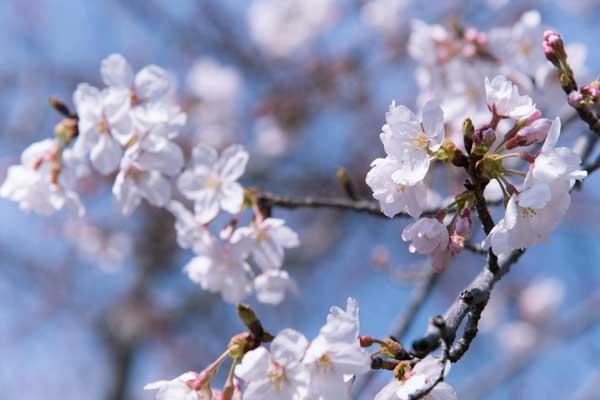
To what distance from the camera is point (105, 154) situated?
1.81m

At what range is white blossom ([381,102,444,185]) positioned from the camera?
1.30 m

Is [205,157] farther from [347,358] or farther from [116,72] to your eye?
[347,358]

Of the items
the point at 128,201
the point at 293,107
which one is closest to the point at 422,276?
the point at 128,201

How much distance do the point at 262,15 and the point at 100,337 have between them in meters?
4.09

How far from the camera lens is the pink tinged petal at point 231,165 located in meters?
1.94

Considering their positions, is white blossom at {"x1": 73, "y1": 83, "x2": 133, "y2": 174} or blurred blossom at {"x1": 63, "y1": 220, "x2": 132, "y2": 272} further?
blurred blossom at {"x1": 63, "y1": 220, "x2": 132, "y2": 272}

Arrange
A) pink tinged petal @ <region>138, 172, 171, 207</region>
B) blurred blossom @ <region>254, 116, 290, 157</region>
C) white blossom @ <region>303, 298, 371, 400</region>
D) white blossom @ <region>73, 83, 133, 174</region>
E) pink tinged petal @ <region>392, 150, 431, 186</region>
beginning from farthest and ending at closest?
blurred blossom @ <region>254, 116, 290, 157</region> < pink tinged petal @ <region>138, 172, 171, 207</region> < white blossom @ <region>73, 83, 133, 174</region> < pink tinged petal @ <region>392, 150, 431, 186</region> < white blossom @ <region>303, 298, 371, 400</region>

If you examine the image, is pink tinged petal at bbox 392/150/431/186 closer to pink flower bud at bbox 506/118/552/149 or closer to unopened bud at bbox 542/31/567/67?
pink flower bud at bbox 506/118/552/149

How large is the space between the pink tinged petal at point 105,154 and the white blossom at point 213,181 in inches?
8.6

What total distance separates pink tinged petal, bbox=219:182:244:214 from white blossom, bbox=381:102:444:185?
678 mm

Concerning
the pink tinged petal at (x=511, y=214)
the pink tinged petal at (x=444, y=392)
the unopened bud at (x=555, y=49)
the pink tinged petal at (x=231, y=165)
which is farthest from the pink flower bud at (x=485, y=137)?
the pink tinged petal at (x=231, y=165)

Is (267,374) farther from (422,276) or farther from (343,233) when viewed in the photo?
(343,233)

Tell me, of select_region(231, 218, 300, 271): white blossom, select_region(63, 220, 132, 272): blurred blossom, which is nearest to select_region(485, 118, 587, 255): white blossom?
select_region(231, 218, 300, 271): white blossom

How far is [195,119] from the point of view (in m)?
6.72
